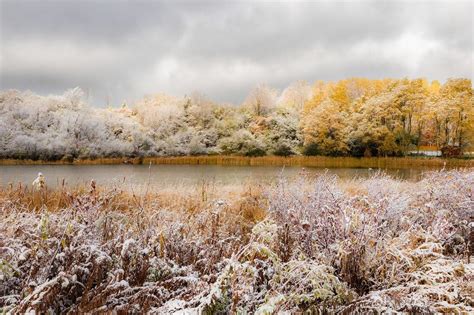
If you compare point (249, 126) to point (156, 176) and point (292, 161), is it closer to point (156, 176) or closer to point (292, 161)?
point (292, 161)

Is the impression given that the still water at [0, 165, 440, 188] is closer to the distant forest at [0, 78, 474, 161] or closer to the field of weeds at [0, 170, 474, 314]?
the field of weeds at [0, 170, 474, 314]

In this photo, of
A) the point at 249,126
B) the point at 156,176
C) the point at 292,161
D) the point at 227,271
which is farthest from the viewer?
the point at 249,126

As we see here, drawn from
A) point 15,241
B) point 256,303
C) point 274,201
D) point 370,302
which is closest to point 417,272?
point 370,302

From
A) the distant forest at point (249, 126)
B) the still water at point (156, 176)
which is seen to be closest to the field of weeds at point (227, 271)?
the still water at point (156, 176)

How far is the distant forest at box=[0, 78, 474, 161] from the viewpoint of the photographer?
29266mm

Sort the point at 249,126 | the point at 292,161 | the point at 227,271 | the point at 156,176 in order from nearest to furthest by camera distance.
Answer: the point at 227,271 → the point at 156,176 → the point at 292,161 → the point at 249,126

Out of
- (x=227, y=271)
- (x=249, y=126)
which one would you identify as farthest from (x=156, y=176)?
(x=249, y=126)

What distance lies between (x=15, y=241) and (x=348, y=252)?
2765 millimetres

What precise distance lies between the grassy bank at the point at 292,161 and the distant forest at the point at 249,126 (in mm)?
1296

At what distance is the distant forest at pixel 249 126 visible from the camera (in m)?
29.3

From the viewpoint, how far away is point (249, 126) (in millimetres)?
36438

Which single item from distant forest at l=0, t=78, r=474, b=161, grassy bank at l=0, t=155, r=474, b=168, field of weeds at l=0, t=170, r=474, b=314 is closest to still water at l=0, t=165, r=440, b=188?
field of weeds at l=0, t=170, r=474, b=314

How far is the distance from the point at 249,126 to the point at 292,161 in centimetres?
810

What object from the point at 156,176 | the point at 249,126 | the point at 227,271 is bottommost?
the point at 156,176
